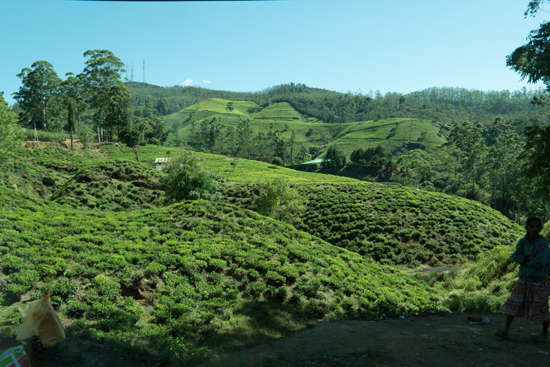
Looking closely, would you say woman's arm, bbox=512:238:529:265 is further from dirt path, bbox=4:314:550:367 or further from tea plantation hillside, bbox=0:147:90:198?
tea plantation hillside, bbox=0:147:90:198

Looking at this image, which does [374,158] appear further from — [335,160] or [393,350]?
[393,350]

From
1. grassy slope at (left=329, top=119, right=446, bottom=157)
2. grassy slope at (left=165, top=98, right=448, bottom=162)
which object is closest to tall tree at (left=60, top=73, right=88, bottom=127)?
grassy slope at (left=165, top=98, right=448, bottom=162)

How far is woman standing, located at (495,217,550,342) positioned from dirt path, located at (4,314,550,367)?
600mm

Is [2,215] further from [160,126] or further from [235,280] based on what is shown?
[160,126]

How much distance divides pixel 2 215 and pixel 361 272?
18133 mm

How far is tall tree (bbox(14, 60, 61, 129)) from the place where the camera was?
46406mm

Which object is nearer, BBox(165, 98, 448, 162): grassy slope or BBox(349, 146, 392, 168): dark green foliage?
BBox(349, 146, 392, 168): dark green foliage

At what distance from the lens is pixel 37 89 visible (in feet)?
161

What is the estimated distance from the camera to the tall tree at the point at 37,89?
152 ft

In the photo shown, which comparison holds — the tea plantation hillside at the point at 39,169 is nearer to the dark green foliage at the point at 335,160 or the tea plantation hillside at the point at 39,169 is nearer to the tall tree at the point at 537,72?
the tall tree at the point at 537,72

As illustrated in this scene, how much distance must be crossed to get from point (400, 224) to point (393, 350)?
28.4 meters

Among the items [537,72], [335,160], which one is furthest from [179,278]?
[335,160]

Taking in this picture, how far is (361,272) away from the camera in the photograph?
18.1 metres

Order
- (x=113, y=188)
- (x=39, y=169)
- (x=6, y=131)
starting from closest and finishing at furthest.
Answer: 1. (x=6, y=131)
2. (x=113, y=188)
3. (x=39, y=169)
